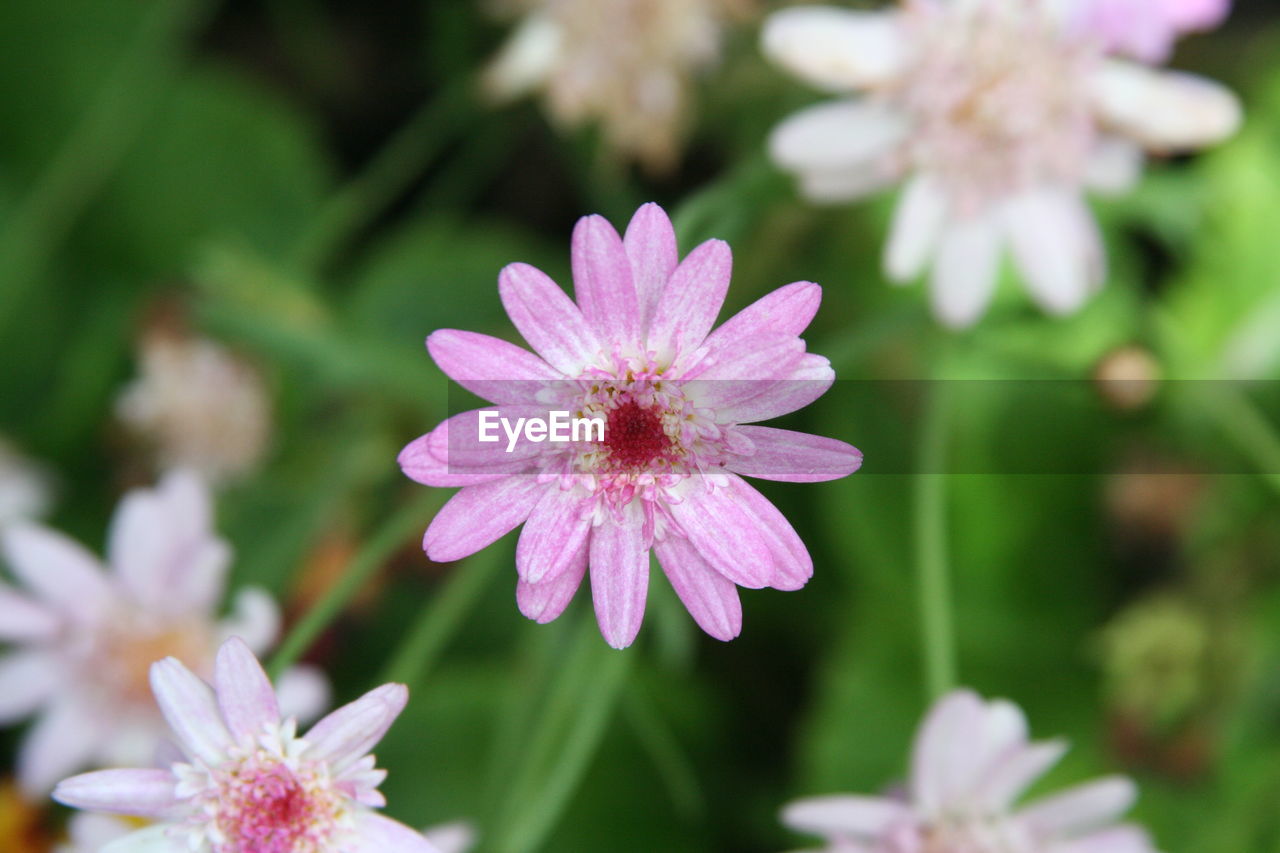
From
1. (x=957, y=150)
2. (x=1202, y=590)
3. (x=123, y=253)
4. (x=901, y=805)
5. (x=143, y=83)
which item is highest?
(x=143, y=83)

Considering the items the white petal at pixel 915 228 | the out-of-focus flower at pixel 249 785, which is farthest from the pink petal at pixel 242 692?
the white petal at pixel 915 228

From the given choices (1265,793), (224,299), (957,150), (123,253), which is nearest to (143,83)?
(123,253)

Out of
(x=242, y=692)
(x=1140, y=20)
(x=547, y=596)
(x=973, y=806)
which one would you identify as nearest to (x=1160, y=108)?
(x=1140, y=20)

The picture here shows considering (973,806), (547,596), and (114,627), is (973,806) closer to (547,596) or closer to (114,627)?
(547,596)

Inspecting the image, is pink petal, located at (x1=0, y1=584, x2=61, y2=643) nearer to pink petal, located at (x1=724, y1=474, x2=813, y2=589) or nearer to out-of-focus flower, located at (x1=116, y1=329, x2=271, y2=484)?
out-of-focus flower, located at (x1=116, y1=329, x2=271, y2=484)

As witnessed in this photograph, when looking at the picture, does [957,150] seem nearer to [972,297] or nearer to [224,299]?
[972,297]

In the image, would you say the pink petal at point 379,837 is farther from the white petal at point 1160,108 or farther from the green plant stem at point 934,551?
the white petal at point 1160,108
